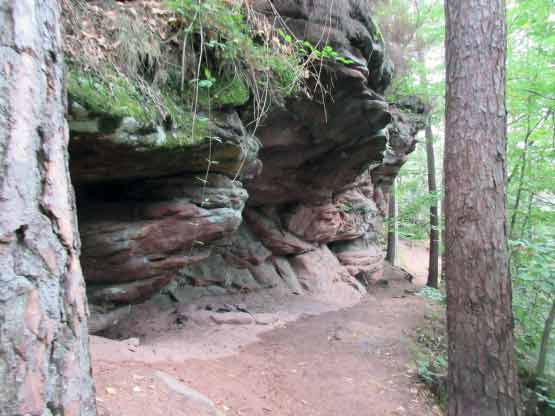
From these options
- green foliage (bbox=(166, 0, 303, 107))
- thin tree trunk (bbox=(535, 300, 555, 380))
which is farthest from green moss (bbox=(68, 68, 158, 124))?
thin tree trunk (bbox=(535, 300, 555, 380))

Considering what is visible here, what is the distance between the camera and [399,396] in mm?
4672

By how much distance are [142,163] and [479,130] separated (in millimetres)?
4025

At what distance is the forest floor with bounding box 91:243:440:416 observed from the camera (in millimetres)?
3119

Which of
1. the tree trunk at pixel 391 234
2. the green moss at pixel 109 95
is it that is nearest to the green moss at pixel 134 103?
the green moss at pixel 109 95

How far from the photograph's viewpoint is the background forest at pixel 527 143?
524cm

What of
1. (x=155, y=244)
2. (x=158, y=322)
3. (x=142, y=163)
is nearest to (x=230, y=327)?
(x=158, y=322)

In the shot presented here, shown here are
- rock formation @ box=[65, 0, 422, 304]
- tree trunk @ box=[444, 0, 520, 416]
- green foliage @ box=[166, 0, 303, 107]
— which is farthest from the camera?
rock formation @ box=[65, 0, 422, 304]

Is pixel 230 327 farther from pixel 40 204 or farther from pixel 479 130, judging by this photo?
pixel 40 204

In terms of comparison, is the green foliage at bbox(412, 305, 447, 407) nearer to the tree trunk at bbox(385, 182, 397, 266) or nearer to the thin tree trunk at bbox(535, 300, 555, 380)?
the thin tree trunk at bbox(535, 300, 555, 380)

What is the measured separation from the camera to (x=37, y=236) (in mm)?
1249

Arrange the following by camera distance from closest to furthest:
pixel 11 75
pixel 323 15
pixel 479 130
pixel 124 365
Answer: pixel 11 75 < pixel 124 365 < pixel 479 130 < pixel 323 15

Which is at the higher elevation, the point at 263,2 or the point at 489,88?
the point at 263,2

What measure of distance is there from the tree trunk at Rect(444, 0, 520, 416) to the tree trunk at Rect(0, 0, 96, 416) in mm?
3755

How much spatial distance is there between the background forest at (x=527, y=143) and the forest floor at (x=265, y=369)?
0.95 metres
